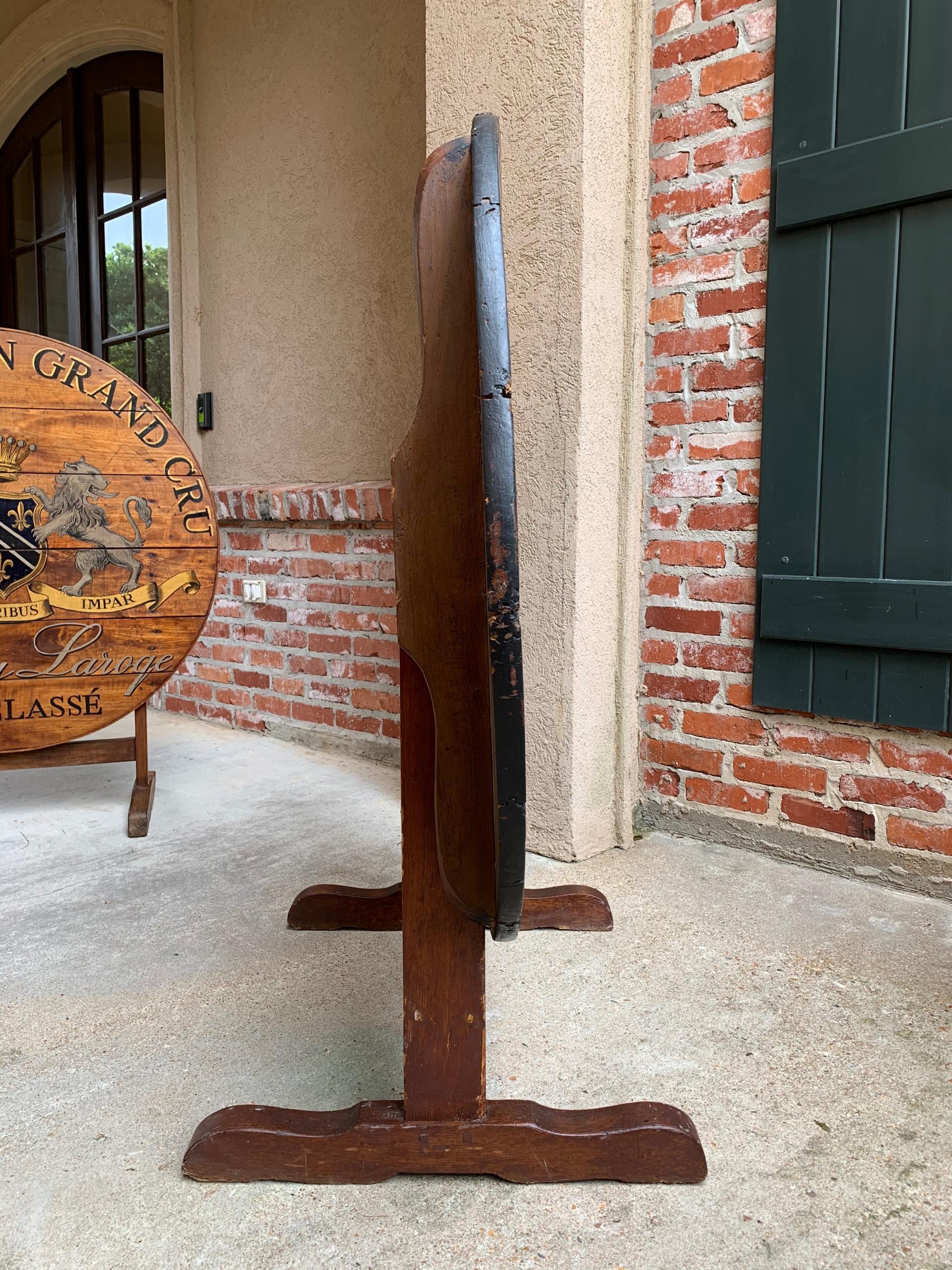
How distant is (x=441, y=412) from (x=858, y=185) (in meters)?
1.41

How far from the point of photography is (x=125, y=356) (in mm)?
4117

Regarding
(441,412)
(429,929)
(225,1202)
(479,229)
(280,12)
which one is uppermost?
(280,12)

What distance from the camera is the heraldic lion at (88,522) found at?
2.27 meters

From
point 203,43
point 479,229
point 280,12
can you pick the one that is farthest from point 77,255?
point 479,229

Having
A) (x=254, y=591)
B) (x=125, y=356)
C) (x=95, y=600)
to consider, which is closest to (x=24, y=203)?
(x=125, y=356)

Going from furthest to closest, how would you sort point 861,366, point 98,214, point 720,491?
point 98,214 < point 720,491 < point 861,366

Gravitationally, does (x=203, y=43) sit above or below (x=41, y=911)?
above

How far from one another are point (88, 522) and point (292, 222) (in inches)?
58.4

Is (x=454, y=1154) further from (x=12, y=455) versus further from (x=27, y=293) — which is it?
(x=27, y=293)

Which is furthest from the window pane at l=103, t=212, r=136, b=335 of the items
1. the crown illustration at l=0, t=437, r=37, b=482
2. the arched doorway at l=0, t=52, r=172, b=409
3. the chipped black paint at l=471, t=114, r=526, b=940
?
the chipped black paint at l=471, t=114, r=526, b=940

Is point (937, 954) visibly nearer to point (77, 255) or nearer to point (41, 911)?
point (41, 911)

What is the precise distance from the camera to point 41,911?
1847mm

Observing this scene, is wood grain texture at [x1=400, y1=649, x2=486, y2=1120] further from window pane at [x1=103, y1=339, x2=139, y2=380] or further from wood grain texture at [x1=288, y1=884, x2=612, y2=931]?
window pane at [x1=103, y1=339, x2=139, y2=380]

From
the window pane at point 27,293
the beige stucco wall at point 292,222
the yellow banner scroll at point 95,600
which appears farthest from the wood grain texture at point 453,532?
the window pane at point 27,293
